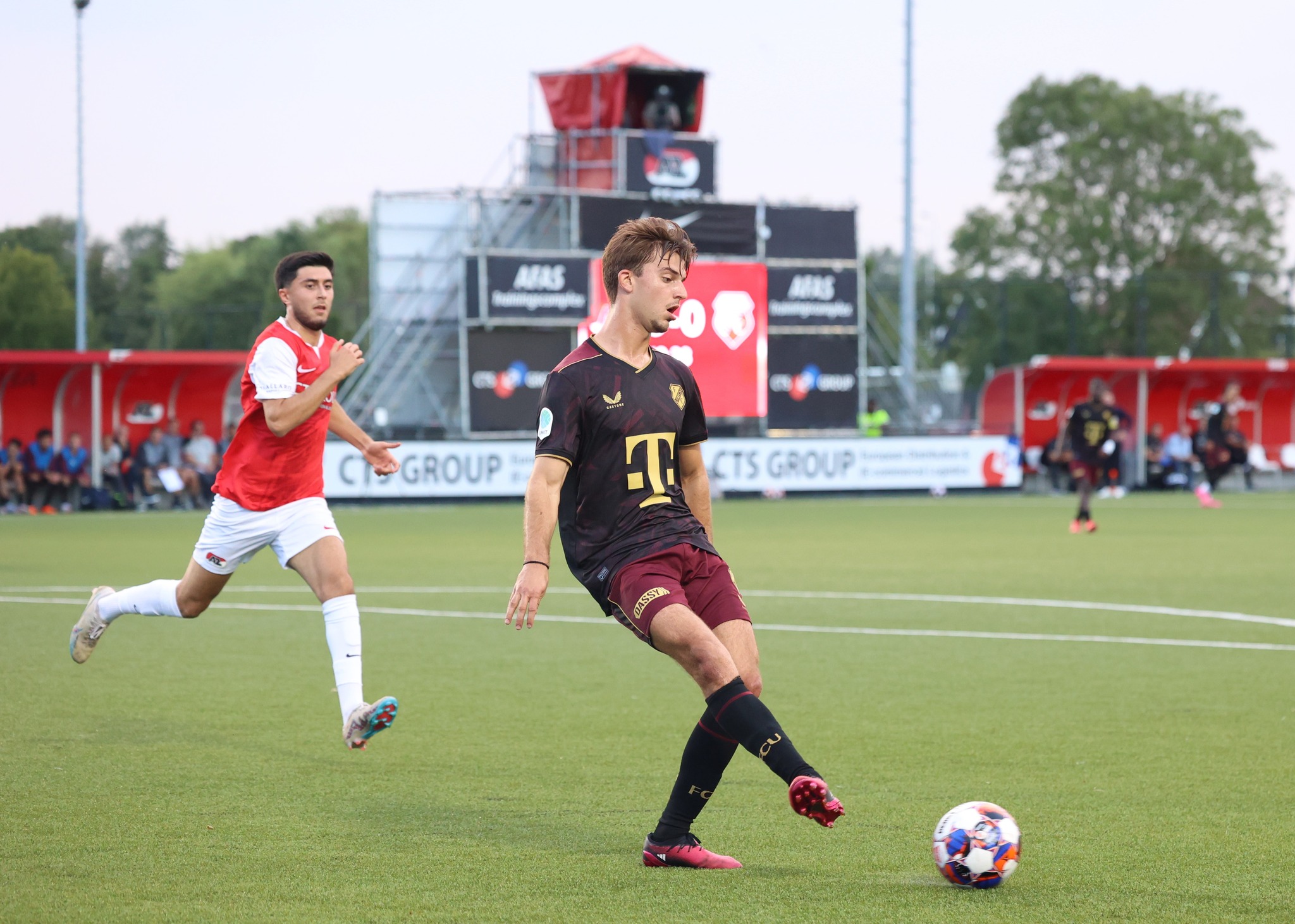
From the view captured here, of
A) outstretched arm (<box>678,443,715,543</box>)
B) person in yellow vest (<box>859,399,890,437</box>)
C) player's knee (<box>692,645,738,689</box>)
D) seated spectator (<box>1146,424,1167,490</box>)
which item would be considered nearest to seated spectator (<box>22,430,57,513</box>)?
person in yellow vest (<box>859,399,890,437</box>)

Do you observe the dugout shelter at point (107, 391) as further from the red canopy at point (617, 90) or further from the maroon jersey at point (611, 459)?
the maroon jersey at point (611, 459)

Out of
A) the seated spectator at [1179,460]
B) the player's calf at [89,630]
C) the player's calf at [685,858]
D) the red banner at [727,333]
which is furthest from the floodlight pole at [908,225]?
the player's calf at [685,858]

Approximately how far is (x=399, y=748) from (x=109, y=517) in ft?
66.9

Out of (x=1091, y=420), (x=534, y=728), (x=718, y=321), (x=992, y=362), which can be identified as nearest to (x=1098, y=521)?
(x=1091, y=420)

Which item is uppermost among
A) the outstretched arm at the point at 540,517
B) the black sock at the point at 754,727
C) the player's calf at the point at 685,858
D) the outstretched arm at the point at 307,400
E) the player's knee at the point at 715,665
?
the outstretched arm at the point at 307,400

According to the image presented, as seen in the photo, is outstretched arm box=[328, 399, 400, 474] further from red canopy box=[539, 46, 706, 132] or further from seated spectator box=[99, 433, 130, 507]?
red canopy box=[539, 46, 706, 132]

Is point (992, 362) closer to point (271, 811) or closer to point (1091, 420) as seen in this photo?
point (1091, 420)

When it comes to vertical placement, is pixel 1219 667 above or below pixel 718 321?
below

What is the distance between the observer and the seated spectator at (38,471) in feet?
89.7

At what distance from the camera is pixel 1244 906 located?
4.41m

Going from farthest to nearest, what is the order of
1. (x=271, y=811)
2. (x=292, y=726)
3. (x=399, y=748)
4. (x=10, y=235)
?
1. (x=10, y=235)
2. (x=292, y=726)
3. (x=399, y=748)
4. (x=271, y=811)

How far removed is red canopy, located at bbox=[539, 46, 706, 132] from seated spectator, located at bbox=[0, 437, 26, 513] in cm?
1341

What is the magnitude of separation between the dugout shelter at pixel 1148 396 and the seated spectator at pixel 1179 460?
56cm

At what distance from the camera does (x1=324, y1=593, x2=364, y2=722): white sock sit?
6.50 metres
